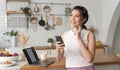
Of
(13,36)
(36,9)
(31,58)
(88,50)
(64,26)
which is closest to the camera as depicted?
(88,50)

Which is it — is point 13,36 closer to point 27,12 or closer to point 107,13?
point 27,12

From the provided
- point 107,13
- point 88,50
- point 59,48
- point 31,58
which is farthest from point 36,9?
point 88,50

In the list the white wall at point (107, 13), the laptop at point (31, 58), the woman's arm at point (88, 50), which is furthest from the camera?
the white wall at point (107, 13)

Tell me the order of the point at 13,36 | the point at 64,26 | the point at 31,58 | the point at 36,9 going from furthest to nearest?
the point at 64,26
the point at 36,9
the point at 13,36
the point at 31,58

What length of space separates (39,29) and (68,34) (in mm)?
3172

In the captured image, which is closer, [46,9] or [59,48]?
[59,48]

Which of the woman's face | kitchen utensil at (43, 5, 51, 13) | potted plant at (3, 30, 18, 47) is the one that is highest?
kitchen utensil at (43, 5, 51, 13)

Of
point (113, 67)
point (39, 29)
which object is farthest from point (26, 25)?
point (113, 67)

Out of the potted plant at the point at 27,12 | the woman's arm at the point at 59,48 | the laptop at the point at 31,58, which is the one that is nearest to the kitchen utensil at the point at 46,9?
the potted plant at the point at 27,12

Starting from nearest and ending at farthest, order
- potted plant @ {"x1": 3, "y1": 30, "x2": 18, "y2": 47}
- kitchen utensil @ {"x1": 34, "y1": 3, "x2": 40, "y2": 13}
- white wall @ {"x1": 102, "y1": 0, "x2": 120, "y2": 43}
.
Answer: white wall @ {"x1": 102, "y1": 0, "x2": 120, "y2": 43}, potted plant @ {"x1": 3, "y1": 30, "x2": 18, "y2": 47}, kitchen utensil @ {"x1": 34, "y1": 3, "x2": 40, "y2": 13}

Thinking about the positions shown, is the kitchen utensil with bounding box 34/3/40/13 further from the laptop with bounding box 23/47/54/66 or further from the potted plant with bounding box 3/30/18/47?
the laptop with bounding box 23/47/54/66

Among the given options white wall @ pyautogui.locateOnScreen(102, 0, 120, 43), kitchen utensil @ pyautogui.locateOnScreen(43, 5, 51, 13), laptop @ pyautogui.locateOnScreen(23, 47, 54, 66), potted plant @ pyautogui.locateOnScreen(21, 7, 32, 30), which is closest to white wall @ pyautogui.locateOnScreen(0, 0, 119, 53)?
white wall @ pyautogui.locateOnScreen(102, 0, 120, 43)

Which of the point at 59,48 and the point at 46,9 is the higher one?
the point at 46,9

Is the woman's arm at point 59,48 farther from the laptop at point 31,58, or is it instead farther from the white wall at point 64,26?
the white wall at point 64,26
